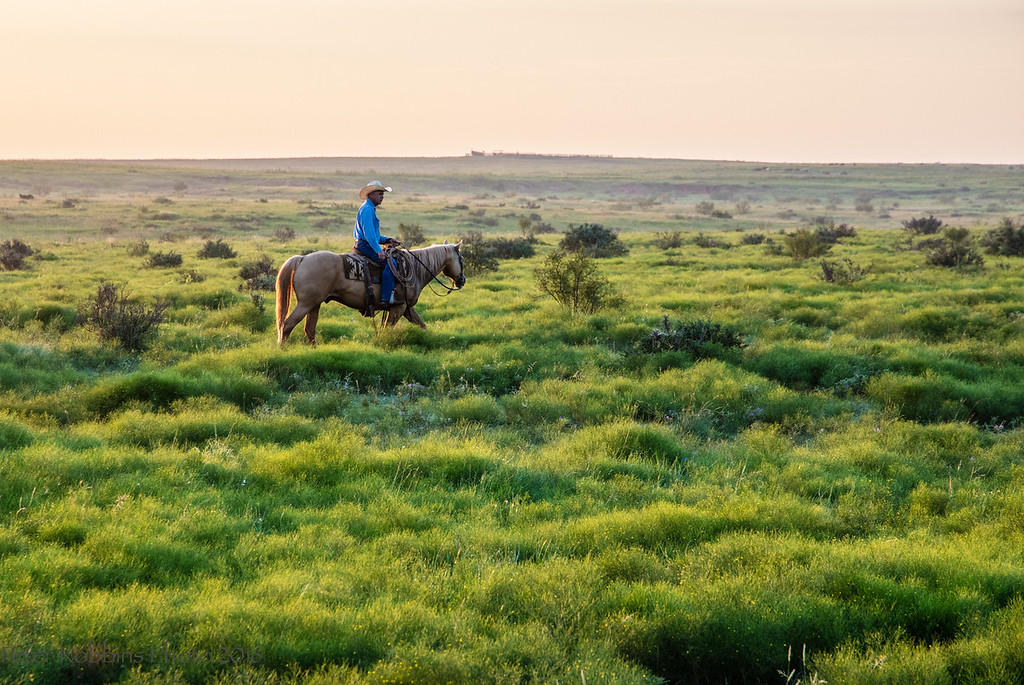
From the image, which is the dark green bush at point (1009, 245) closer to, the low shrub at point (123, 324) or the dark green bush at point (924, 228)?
the dark green bush at point (924, 228)

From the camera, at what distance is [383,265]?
11.7 meters

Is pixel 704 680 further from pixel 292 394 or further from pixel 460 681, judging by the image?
pixel 292 394

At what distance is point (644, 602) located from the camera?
4.29 m

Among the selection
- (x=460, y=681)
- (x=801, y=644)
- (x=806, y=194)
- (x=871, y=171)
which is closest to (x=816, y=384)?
(x=801, y=644)

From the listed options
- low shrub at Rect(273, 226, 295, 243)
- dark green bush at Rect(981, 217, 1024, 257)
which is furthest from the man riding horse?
low shrub at Rect(273, 226, 295, 243)

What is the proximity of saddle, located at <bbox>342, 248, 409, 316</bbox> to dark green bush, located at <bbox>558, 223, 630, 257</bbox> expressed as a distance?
14919mm

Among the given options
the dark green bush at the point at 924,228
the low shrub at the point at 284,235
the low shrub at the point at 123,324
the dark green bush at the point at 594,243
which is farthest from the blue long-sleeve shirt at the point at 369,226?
the dark green bush at the point at 924,228

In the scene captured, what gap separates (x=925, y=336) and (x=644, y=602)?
10.3 meters

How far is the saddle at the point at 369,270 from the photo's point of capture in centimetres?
1142

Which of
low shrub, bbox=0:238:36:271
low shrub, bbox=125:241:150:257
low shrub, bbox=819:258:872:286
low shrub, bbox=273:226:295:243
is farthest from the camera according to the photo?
low shrub, bbox=273:226:295:243

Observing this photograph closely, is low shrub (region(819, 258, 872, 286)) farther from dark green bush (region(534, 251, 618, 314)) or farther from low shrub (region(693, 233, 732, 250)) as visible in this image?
low shrub (region(693, 233, 732, 250))

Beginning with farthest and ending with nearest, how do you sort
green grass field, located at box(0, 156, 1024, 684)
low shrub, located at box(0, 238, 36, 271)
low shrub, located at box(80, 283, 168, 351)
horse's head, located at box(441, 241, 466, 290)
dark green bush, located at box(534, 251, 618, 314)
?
low shrub, located at box(0, 238, 36, 271), dark green bush, located at box(534, 251, 618, 314), horse's head, located at box(441, 241, 466, 290), low shrub, located at box(80, 283, 168, 351), green grass field, located at box(0, 156, 1024, 684)

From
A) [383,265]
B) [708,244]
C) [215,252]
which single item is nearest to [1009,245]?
[708,244]

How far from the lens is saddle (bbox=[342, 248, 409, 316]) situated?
37.5 feet
